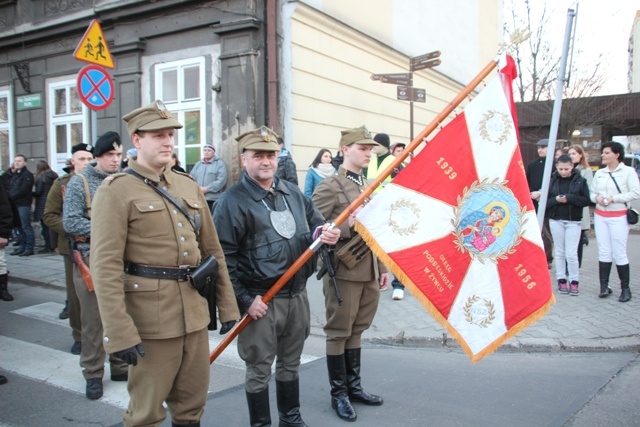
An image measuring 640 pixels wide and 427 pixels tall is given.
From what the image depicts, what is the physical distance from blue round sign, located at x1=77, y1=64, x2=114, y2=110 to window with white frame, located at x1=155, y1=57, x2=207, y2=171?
2692 millimetres

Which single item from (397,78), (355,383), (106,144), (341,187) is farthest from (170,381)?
(397,78)

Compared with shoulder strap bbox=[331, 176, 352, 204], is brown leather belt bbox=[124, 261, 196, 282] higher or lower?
lower

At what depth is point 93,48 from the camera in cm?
780

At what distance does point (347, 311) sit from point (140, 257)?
5.38 feet

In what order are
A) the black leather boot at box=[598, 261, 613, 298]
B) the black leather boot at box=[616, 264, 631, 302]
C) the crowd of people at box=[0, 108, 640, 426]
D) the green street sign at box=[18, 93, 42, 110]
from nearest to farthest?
the crowd of people at box=[0, 108, 640, 426] < the black leather boot at box=[616, 264, 631, 302] < the black leather boot at box=[598, 261, 613, 298] < the green street sign at box=[18, 93, 42, 110]

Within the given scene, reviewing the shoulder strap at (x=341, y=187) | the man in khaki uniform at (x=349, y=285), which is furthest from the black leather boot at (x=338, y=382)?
the shoulder strap at (x=341, y=187)

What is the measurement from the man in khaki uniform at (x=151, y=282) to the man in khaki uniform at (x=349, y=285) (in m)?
1.19

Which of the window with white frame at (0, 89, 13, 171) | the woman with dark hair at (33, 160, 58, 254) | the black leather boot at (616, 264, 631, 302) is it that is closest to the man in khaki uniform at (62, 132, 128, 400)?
the black leather boot at (616, 264, 631, 302)

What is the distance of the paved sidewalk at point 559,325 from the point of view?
529cm

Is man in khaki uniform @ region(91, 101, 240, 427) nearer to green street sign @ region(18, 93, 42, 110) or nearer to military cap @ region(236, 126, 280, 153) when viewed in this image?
military cap @ region(236, 126, 280, 153)

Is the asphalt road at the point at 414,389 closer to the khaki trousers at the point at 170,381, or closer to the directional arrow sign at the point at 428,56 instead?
the khaki trousers at the point at 170,381

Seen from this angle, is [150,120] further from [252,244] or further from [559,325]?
[559,325]

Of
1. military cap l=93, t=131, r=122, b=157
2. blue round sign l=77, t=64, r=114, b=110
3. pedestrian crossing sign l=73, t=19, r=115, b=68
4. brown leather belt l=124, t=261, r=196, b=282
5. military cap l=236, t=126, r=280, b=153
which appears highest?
pedestrian crossing sign l=73, t=19, r=115, b=68

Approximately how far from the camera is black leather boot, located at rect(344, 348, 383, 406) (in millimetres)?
3969
